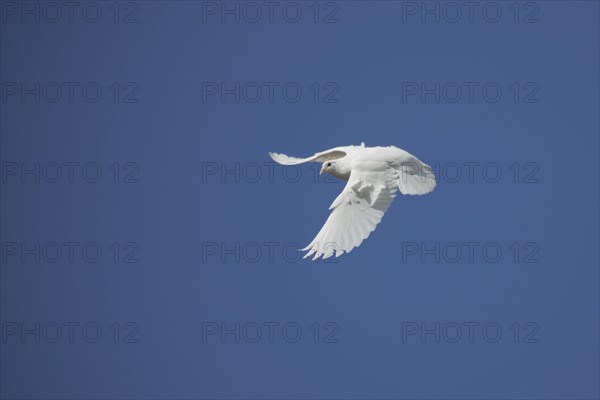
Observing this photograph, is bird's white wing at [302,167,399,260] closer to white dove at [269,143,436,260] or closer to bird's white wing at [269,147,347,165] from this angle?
white dove at [269,143,436,260]

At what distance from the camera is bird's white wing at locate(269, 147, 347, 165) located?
1183 inches

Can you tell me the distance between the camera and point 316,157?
30484 mm

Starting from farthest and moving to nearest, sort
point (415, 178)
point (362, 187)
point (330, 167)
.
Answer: point (330, 167), point (415, 178), point (362, 187)

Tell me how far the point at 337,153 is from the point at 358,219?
10.4 feet

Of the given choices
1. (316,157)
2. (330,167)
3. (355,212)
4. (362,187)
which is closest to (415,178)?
(362,187)

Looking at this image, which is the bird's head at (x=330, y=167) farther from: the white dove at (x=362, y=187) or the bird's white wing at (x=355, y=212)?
the bird's white wing at (x=355, y=212)

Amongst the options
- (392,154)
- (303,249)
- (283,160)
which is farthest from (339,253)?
(283,160)

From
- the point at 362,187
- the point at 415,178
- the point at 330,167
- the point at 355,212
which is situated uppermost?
the point at 330,167

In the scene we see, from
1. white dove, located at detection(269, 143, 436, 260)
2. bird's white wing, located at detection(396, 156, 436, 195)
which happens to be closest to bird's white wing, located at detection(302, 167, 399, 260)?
white dove, located at detection(269, 143, 436, 260)

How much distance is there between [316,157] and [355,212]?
3.37 m

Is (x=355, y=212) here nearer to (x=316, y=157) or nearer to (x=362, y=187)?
(x=362, y=187)

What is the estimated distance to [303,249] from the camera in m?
26.4

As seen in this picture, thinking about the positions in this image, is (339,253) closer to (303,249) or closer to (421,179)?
(303,249)

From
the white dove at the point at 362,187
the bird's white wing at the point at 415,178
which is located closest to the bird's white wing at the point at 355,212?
the white dove at the point at 362,187
